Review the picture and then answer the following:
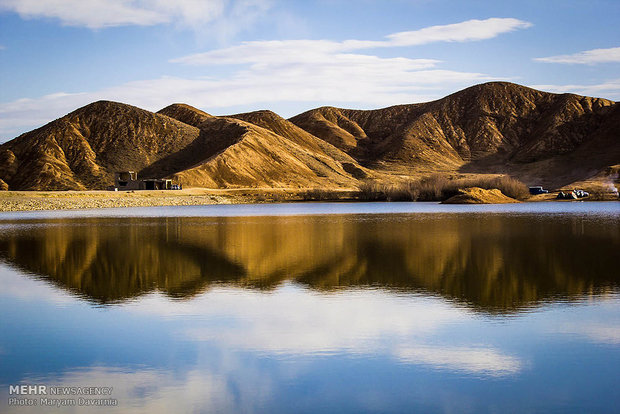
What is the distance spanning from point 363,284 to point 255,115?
167 metres

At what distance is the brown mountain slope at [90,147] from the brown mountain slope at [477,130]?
5064 centimetres

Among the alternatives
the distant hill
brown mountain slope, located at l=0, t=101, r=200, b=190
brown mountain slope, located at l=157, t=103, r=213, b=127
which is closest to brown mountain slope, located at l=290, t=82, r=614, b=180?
the distant hill

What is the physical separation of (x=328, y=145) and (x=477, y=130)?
3885 cm

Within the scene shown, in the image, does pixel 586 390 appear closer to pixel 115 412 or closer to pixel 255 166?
pixel 115 412

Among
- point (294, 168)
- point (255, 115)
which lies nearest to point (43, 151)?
point (294, 168)

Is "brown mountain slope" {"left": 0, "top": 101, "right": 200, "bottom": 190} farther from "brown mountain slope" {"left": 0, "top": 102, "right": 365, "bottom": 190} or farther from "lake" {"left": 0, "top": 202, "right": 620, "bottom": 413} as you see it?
"lake" {"left": 0, "top": 202, "right": 620, "bottom": 413}

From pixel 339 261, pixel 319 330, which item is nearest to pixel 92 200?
pixel 339 261

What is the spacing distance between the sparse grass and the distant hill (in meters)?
18.9

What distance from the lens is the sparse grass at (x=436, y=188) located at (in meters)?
84.7

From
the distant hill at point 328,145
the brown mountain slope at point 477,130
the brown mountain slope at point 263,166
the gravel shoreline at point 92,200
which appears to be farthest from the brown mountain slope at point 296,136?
the gravel shoreline at point 92,200

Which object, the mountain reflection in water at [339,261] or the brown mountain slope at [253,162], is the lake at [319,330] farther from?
the brown mountain slope at [253,162]

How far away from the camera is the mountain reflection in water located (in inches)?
625

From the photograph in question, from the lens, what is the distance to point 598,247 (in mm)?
24453

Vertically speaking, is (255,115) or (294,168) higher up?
(255,115)
